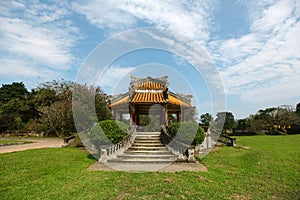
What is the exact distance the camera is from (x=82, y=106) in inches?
866

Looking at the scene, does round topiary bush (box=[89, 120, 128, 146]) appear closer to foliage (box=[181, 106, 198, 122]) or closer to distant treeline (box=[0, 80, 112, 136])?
foliage (box=[181, 106, 198, 122])

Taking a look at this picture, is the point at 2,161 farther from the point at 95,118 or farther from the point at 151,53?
the point at 95,118

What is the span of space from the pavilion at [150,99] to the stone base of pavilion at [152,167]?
5.21 metres

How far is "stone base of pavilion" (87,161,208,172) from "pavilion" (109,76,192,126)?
521 cm

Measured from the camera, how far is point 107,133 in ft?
32.8

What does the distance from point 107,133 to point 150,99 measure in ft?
13.6

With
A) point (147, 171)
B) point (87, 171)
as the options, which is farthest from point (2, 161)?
point (147, 171)

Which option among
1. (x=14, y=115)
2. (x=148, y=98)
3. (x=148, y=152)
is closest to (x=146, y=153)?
(x=148, y=152)

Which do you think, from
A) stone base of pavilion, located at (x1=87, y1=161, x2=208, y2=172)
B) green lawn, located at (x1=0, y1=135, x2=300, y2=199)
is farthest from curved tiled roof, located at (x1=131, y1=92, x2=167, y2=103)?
green lawn, located at (x1=0, y1=135, x2=300, y2=199)

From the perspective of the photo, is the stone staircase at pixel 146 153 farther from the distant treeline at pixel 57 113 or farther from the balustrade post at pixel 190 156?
the distant treeline at pixel 57 113

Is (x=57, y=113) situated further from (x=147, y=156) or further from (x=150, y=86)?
(x=147, y=156)

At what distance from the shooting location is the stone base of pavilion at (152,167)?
281 inches

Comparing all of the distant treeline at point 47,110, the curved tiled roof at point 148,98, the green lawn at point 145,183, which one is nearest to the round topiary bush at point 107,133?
the green lawn at point 145,183

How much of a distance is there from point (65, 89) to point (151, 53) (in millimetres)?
21898
